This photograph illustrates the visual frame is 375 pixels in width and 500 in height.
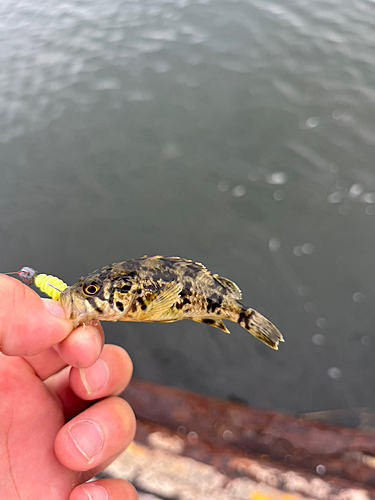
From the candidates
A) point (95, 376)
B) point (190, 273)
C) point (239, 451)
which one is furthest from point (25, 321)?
point (239, 451)

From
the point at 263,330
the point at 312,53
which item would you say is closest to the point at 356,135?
the point at 312,53

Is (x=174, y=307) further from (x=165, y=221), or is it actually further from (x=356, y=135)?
(x=356, y=135)

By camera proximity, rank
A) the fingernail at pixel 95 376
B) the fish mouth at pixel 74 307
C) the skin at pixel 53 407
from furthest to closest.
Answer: the fingernail at pixel 95 376
the fish mouth at pixel 74 307
the skin at pixel 53 407

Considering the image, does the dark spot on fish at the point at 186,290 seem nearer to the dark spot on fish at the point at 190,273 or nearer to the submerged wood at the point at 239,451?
the dark spot on fish at the point at 190,273

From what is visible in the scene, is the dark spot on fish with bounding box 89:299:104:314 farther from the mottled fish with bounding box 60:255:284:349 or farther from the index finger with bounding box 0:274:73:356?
the index finger with bounding box 0:274:73:356

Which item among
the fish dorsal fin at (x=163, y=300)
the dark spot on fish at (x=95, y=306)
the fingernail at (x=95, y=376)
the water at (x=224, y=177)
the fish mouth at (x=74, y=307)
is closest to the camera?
the fish mouth at (x=74, y=307)

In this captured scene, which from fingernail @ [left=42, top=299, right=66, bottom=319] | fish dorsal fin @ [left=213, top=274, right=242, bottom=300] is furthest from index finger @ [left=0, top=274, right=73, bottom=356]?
fish dorsal fin @ [left=213, top=274, right=242, bottom=300]

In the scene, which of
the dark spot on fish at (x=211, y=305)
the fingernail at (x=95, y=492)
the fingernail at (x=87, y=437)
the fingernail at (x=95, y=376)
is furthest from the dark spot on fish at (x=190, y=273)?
the fingernail at (x=95, y=492)
